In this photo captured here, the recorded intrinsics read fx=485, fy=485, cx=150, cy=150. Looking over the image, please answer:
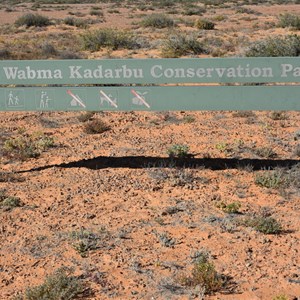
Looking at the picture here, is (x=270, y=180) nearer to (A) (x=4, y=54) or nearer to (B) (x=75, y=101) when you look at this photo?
(B) (x=75, y=101)

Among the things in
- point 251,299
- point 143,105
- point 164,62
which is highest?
point 164,62

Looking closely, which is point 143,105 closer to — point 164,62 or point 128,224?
point 164,62

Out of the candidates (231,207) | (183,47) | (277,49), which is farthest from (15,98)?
(183,47)

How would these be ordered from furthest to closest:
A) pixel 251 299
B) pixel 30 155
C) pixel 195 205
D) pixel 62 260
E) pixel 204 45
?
pixel 204 45
pixel 30 155
pixel 195 205
pixel 62 260
pixel 251 299

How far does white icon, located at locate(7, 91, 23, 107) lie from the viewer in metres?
8.86

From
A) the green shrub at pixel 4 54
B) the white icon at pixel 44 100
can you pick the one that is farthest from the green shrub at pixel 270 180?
the green shrub at pixel 4 54

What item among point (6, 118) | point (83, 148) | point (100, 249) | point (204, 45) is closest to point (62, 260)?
point (100, 249)

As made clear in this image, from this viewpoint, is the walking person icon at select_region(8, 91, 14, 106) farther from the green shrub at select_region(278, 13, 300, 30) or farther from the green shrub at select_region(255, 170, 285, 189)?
the green shrub at select_region(278, 13, 300, 30)

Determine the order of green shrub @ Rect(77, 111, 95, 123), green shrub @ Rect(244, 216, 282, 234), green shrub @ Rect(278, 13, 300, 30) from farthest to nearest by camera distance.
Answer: green shrub @ Rect(278, 13, 300, 30) < green shrub @ Rect(77, 111, 95, 123) < green shrub @ Rect(244, 216, 282, 234)

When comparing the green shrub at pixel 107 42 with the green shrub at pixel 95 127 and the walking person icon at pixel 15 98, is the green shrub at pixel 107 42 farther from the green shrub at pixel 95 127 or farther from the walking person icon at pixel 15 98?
the walking person icon at pixel 15 98

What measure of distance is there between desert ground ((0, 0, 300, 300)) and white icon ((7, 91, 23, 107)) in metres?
1.09

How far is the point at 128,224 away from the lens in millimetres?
6871

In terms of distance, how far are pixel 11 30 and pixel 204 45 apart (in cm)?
1593

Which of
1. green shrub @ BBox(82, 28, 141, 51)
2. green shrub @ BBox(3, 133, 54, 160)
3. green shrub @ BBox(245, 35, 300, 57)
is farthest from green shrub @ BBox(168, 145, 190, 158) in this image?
green shrub @ BBox(82, 28, 141, 51)
